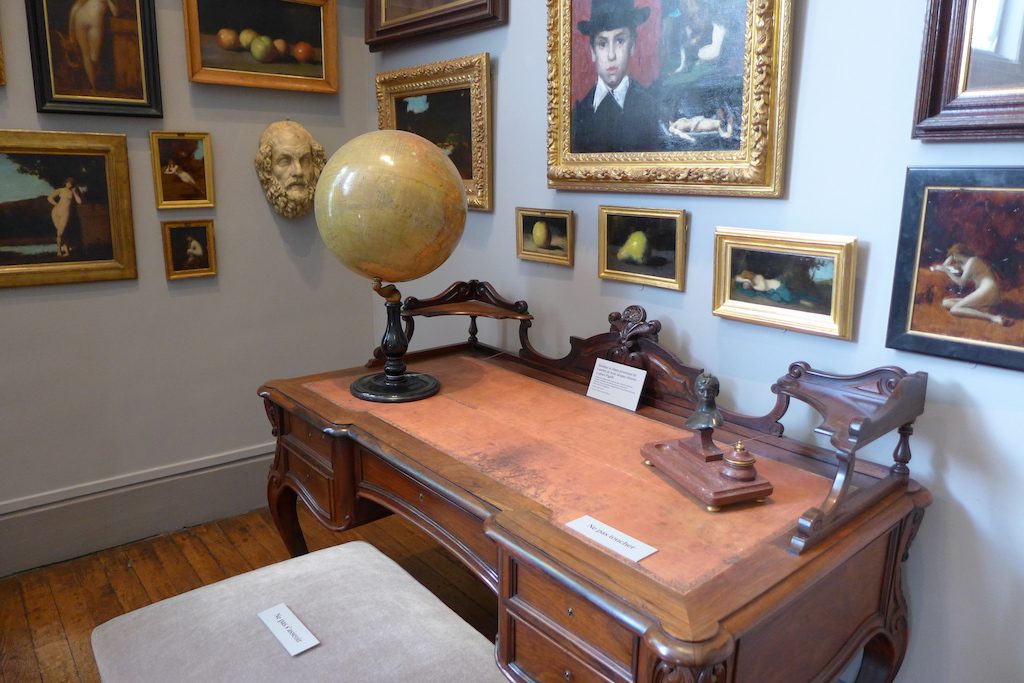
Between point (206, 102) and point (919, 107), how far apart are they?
2.90m

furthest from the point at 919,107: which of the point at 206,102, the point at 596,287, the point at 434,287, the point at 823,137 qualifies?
the point at 206,102

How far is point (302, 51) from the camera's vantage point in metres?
3.47

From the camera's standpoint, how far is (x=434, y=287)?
353cm

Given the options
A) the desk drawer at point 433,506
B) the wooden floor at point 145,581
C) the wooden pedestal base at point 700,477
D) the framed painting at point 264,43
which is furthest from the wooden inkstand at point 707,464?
the framed painting at point 264,43

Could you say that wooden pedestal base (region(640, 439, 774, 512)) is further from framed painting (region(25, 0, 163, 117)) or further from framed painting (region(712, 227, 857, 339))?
framed painting (region(25, 0, 163, 117))

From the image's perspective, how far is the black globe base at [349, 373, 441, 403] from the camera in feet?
7.79

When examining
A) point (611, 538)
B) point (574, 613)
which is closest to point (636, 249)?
point (611, 538)

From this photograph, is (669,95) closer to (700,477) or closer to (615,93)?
(615,93)

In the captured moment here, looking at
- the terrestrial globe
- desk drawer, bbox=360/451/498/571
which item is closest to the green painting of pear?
the terrestrial globe

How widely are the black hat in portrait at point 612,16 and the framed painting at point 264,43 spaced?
160 centimetres

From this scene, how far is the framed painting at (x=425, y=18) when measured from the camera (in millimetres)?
2801

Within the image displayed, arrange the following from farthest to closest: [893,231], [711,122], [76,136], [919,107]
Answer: [76,136] < [711,122] < [893,231] < [919,107]

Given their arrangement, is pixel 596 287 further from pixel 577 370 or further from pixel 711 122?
pixel 711 122

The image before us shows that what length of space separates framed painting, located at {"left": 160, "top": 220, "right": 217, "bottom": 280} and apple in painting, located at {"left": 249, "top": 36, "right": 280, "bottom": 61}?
80 cm
